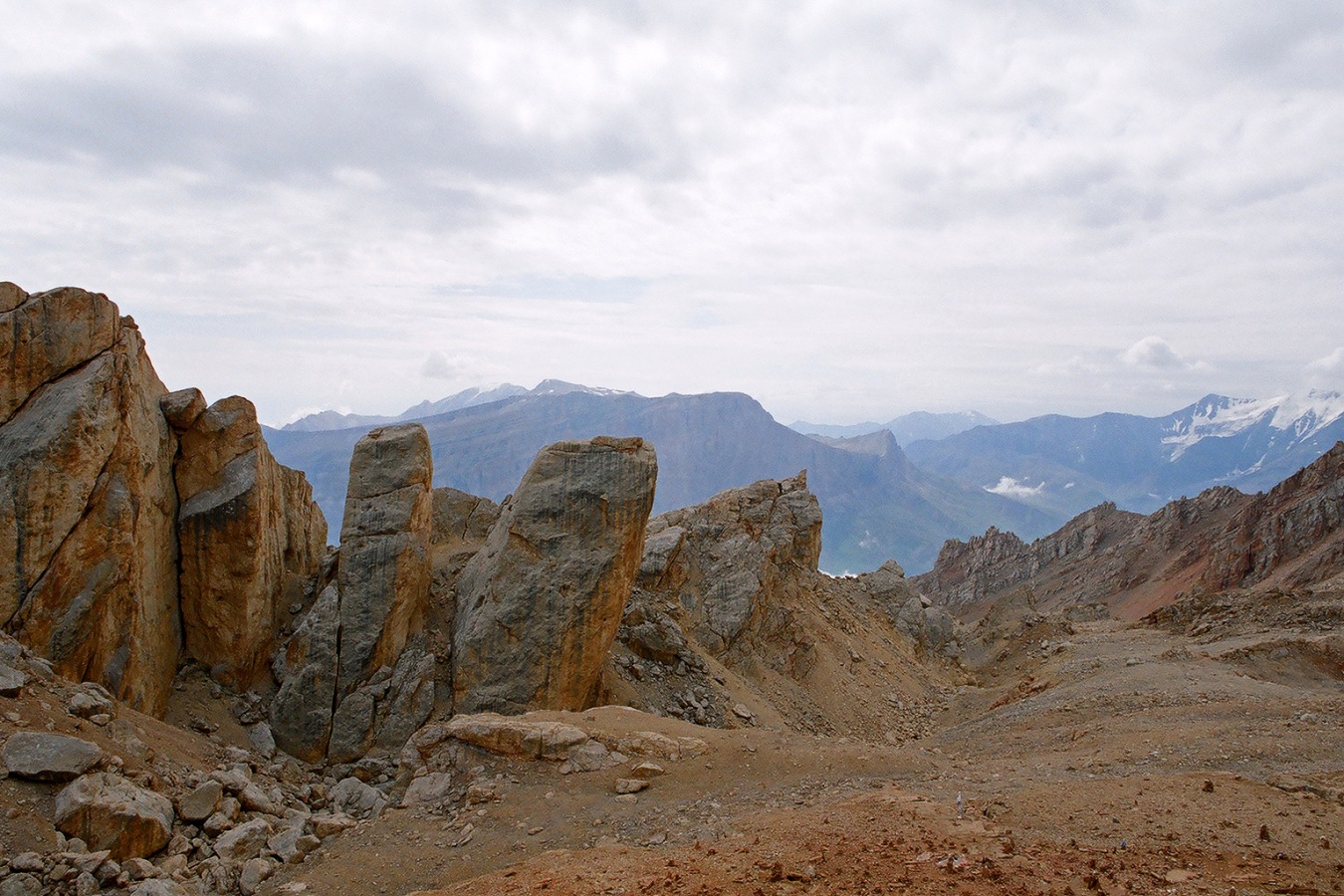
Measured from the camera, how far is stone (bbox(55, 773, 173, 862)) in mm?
11203

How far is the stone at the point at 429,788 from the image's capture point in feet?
48.9

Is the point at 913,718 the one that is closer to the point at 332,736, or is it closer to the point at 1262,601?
the point at 332,736

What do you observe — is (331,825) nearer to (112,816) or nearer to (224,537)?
(112,816)

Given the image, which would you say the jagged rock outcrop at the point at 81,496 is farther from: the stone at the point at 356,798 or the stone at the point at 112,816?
the stone at the point at 112,816

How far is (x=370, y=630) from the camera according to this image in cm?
2158

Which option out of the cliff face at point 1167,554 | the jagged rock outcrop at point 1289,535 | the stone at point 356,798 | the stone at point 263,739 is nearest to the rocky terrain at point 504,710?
the stone at point 356,798

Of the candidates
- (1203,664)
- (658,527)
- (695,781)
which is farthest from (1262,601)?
(695,781)

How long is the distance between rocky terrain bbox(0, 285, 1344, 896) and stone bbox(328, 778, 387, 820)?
158mm

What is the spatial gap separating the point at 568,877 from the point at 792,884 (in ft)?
11.1

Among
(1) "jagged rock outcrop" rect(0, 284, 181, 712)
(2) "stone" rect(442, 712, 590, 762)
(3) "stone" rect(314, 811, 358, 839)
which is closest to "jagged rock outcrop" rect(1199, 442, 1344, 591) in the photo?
(2) "stone" rect(442, 712, 590, 762)

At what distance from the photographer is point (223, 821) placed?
13.0 metres

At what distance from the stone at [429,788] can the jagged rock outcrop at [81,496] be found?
28.1 ft

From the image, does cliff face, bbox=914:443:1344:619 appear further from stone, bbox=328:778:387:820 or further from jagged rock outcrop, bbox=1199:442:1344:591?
stone, bbox=328:778:387:820

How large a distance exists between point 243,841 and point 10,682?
5387 millimetres
